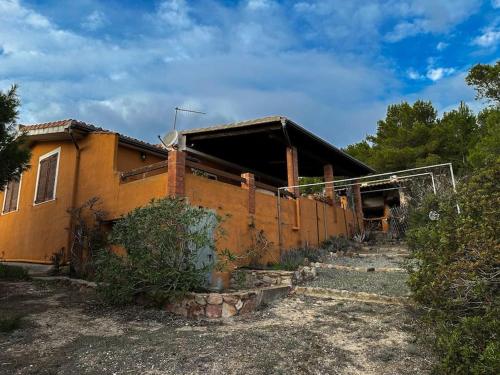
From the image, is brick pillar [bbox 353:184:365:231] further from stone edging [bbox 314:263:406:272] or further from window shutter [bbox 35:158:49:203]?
window shutter [bbox 35:158:49:203]

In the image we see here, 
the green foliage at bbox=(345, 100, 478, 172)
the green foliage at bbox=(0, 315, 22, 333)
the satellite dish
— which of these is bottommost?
the green foliage at bbox=(0, 315, 22, 333)

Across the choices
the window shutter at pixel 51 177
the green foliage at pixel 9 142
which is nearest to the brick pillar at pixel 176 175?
the green foliage at pixel 9 142

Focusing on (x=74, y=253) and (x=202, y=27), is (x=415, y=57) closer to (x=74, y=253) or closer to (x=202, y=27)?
(x=202, y=27)

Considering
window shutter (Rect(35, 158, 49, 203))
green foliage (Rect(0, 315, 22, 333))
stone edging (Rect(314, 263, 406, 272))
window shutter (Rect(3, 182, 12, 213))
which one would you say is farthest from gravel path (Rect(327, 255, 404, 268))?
window shutter (Rect(3, 182, 12, 213))

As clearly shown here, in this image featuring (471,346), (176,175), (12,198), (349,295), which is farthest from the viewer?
(12,198)

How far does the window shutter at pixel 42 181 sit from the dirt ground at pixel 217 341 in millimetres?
6809

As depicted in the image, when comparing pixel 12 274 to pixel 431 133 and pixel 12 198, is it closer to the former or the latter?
pixel 12 198

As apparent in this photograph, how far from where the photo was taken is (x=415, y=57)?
13.7 metres

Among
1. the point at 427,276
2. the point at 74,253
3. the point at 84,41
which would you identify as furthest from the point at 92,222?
the point at 427,276

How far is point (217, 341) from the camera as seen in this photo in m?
5.19

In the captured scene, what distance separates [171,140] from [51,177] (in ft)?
14.6

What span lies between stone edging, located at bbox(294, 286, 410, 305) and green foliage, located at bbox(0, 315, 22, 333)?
5.28 m

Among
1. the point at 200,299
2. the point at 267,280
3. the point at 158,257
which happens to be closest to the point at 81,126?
the point at 158,257

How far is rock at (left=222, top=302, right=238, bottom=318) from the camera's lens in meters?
6.58
